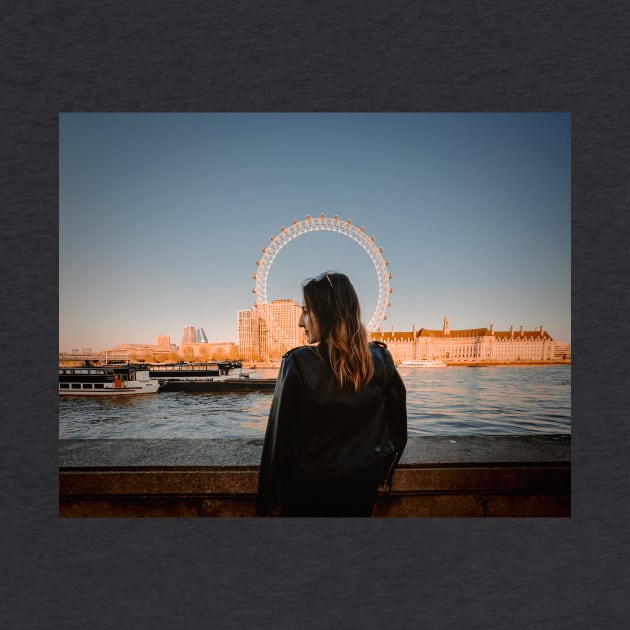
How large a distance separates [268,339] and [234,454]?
984 millimetres

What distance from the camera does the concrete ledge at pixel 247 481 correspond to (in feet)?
5.21

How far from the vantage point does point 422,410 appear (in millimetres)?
2092

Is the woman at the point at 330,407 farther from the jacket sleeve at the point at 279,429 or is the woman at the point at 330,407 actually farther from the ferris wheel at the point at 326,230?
the ferris wheel at the point at 326,230

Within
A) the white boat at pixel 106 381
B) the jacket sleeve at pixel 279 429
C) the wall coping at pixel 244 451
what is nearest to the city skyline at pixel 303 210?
the white boat at pixel 106 381

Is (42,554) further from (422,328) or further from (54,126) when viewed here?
(422,328)

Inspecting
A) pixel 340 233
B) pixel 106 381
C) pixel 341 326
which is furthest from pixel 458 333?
pixel 106 381

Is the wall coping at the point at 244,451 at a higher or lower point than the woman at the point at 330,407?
lower

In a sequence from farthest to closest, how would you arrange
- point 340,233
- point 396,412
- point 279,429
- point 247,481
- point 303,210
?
point 340,233, point 303,210, point 247,481, point 396,412, point 279,429

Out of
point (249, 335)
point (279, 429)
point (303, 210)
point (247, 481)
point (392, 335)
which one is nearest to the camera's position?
point (279, 429)

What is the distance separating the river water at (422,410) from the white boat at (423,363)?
0.05 meters

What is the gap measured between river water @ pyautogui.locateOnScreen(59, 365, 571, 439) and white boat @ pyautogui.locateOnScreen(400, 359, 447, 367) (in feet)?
0.16

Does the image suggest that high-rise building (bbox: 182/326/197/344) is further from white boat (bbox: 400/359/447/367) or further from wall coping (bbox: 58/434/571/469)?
white boat (bbox: 400/359/447/367)

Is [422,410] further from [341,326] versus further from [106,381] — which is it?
[106,381]

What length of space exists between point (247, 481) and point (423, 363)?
132 centimetres
